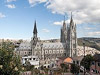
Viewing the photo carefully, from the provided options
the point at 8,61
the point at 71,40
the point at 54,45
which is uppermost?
the point at 71,40

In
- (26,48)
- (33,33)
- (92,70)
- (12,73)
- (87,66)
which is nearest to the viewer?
(12,73)

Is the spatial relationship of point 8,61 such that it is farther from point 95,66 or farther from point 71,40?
point 71,40

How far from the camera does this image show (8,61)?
658 inches

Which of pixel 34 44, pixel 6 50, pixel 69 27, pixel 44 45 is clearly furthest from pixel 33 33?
pixel 6 50

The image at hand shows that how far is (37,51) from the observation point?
10706 cm

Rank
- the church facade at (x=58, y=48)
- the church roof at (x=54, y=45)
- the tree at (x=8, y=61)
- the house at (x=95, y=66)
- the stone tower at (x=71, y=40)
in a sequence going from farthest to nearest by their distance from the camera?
the church roof at (x=54, y=45)
the stone tower at (x=71, y=40)
the church facade at (x=58, y=48)
the house at (x=95, y=66)
the tree at (x=8, y=61)

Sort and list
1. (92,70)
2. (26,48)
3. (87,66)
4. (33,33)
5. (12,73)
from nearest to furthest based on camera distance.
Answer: (12,73), (87,66), (92,70), (33,33), (26,48)

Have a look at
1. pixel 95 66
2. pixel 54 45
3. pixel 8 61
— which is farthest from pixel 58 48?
pixel 8 61

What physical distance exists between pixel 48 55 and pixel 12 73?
9954cm

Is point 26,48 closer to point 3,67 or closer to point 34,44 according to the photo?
point 34,44

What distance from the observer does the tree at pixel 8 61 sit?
52.6ft

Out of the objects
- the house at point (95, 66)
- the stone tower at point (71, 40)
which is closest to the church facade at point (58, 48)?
the stone tower at point (71, 40)

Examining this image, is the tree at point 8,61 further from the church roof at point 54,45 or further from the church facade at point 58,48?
the church roof at point 54,45

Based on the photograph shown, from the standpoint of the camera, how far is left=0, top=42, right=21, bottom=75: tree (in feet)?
52.6
